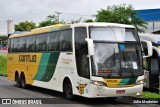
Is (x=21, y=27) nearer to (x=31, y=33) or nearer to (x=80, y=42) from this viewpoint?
(x=31, y=33)

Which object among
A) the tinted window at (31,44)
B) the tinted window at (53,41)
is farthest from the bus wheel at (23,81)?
the tinted window at (53,41)

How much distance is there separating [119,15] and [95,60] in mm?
26072

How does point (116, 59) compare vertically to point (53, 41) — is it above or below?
below

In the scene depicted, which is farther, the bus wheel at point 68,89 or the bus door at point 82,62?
the bus wheel at point 68,89

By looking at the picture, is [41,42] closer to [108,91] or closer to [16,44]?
[16,44]

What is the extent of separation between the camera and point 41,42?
18.7m

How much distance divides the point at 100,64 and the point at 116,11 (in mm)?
26765

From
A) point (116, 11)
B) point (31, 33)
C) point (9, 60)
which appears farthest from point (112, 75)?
point (116, 11)

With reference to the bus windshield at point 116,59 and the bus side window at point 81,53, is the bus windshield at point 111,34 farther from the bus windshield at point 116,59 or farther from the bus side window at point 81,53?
the bus side window at point 81,53

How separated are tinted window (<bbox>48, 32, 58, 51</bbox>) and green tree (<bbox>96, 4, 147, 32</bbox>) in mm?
21595

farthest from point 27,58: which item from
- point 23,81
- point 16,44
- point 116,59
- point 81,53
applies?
point 116,59

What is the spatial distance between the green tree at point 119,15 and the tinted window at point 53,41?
2160 centimetres

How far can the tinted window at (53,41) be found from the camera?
17031mm

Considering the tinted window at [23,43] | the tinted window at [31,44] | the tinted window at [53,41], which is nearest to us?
the tinted window at [53,41]
